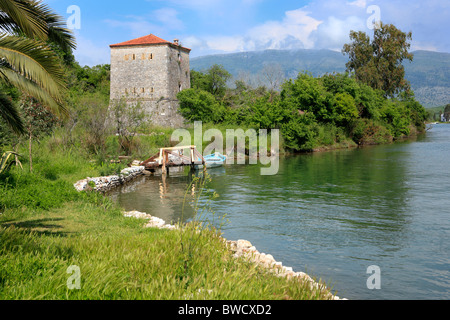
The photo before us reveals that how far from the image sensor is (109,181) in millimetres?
20906

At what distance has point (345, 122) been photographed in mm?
50281

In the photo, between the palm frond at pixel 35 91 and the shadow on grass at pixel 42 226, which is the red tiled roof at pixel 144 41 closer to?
the shadow on grass at pixel 42 226

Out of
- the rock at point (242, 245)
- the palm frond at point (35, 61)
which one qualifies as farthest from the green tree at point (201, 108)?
the palm frond at point (35, 61)

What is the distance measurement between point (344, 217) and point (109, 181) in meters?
12.2

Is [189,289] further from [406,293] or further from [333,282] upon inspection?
[406,293]

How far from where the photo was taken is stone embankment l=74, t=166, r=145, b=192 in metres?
18.1

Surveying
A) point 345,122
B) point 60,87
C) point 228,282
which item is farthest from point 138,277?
point 345,122

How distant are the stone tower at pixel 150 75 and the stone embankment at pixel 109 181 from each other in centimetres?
2450

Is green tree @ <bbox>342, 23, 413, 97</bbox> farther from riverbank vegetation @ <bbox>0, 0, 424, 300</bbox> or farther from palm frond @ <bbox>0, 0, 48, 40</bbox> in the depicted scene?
palm frond @ <bbox>0, 0, 48, 40</bbox>

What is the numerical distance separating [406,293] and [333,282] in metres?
1.43

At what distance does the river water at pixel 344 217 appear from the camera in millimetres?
9047

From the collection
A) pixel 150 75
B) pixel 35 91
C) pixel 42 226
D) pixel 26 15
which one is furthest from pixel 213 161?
pixel 150 75

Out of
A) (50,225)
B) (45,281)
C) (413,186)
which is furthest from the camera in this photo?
(413,186)

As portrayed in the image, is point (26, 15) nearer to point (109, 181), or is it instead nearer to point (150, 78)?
point (109, 181)
